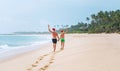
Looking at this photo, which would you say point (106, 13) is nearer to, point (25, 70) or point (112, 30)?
point (112, 30)

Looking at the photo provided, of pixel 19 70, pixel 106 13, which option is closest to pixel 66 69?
pixel 19 70

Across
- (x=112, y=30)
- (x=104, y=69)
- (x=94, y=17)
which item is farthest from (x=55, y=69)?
(x=94, y=17)

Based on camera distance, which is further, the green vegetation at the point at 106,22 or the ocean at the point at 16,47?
the green vegetation at the point at 106,22

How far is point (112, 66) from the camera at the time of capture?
8.28 meters

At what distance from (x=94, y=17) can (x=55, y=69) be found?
336ft

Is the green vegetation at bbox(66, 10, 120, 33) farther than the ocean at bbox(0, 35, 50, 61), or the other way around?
the green vegetation at bbox(66, 10, 120, 33)

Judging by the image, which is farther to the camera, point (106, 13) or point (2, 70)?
point (106, 13)

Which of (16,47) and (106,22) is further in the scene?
(106,22)

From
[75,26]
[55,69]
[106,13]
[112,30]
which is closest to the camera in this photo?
[55,69]

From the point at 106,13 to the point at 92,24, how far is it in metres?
16.9

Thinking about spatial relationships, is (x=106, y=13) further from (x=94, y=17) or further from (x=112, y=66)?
(x=112, y=66)

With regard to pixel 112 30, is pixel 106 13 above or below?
above

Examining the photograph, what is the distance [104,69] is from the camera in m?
7.86

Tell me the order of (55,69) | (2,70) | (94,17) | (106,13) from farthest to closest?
1. (94,17)
2. (106,13)
3. (2,70)
4. (55,69)
